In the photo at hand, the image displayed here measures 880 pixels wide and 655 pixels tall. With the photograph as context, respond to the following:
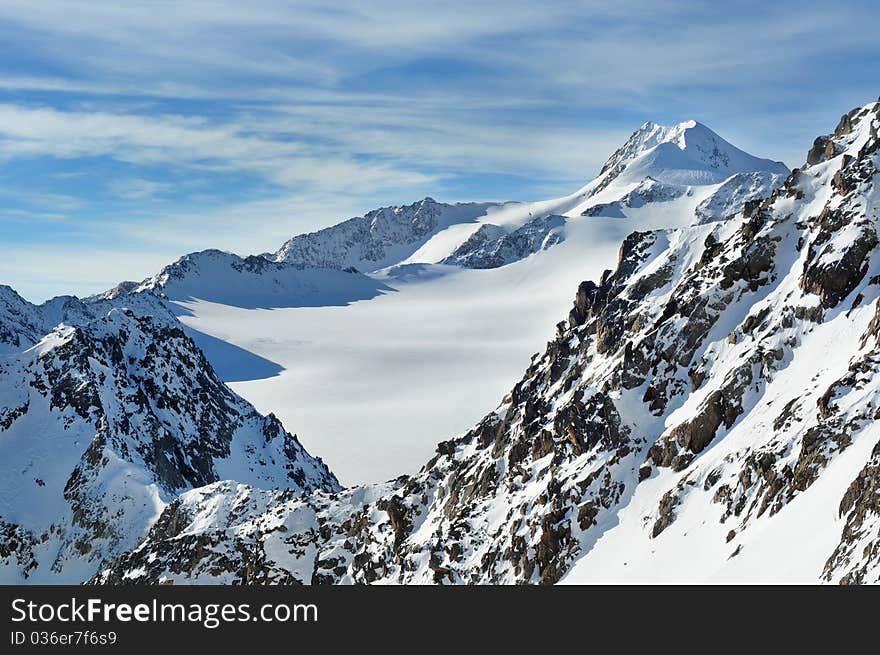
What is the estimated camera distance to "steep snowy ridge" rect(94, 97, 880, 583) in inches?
2313

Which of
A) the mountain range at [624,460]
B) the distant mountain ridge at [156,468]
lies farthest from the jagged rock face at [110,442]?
the mountain range at [624,460]

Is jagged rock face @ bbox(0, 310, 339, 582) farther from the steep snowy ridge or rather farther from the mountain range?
the steep snowy ridge

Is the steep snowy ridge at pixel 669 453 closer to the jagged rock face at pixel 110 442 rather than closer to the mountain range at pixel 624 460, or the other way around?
the mountain range at pixel 624 460

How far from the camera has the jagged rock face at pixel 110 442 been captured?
384 ft

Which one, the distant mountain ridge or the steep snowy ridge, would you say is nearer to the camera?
the steep snowy ridge

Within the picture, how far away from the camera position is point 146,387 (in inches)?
→ 6260

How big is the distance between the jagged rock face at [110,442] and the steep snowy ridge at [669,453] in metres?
12.2

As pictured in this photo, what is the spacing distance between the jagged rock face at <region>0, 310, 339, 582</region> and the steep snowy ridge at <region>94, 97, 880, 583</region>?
480 inches

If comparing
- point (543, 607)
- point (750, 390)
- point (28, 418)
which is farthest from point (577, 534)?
point (28, 418)

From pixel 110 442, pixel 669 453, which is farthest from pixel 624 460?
pixel 110 442

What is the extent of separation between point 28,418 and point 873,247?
11515cm

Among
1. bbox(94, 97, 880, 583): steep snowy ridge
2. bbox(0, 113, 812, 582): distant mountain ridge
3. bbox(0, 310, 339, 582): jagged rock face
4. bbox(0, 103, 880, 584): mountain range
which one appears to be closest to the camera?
bbox(94, 97, 880, 583): steep snowy ridge

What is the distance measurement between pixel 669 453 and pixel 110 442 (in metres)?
84.4

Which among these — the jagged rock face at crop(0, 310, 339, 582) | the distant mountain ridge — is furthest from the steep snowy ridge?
the jagged rock face at crop(0, 310, 339, 582)
